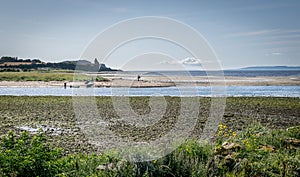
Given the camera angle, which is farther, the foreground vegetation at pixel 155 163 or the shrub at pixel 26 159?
the foreground vegetation at pixel 155 163

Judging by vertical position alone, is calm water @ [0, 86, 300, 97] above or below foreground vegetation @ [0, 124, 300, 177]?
below

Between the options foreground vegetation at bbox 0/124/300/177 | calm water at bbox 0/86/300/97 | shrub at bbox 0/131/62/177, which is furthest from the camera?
calm water at bbox 0/86/300/97

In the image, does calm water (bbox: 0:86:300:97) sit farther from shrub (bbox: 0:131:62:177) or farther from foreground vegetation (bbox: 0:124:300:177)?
shrub (bbox: 0:131:62:177)

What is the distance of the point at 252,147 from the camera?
7.21 metres

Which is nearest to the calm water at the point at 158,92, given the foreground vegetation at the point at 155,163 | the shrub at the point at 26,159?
the foreground vegetation at the point at 155,163

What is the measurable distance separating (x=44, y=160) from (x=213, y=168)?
284cm

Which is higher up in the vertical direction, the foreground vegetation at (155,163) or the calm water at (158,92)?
the foreground vegetation at (155,163)

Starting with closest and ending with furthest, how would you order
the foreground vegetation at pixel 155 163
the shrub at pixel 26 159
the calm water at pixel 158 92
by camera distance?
the shrub at pixel 26 159, the foreground vegetation at pixel 155 163, the calm water at pixel 158 92

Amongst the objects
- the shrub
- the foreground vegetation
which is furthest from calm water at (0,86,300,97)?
the shrub

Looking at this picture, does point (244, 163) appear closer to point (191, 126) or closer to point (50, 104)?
point (191, 126)

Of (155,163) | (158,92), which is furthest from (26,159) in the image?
(158,92)

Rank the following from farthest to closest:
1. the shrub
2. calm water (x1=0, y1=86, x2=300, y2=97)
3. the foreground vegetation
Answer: calm water (x1=0, y1=86, x2=300, y2=97)
the foreground vegetation
the shrub

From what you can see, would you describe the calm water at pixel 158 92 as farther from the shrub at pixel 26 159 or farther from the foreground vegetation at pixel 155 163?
the shrub at pixel 26 159

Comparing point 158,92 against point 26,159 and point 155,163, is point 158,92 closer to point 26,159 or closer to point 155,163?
point 155,163
